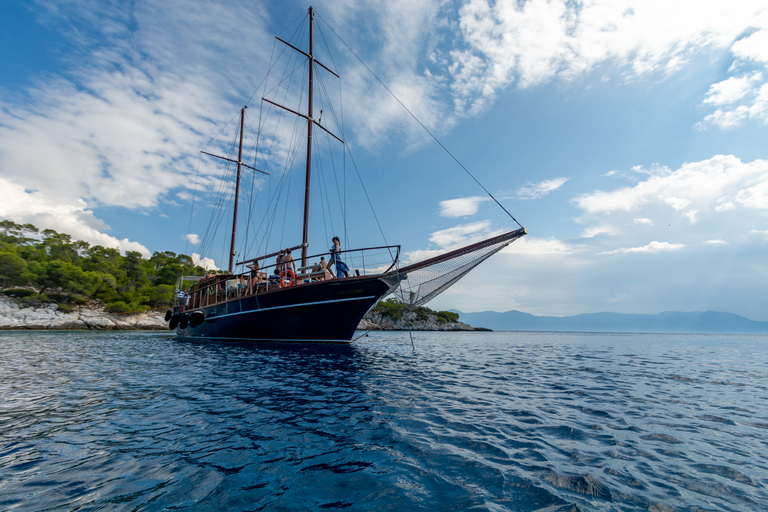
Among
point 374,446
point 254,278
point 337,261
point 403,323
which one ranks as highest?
point 337,261

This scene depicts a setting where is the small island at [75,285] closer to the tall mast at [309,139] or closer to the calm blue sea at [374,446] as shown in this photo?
the tall mast at [309,139]

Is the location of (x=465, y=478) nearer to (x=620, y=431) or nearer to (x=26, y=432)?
(x=620, y=431)

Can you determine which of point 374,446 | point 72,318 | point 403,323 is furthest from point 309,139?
point 403,323

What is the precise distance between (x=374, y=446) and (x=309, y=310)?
42.4 ft

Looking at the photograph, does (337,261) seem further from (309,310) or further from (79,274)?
(79,274)

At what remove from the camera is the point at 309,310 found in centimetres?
1620

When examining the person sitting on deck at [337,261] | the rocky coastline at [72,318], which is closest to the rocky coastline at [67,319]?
the rocky coastline at [72,318]

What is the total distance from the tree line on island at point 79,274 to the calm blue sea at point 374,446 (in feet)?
131

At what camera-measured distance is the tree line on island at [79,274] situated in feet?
164

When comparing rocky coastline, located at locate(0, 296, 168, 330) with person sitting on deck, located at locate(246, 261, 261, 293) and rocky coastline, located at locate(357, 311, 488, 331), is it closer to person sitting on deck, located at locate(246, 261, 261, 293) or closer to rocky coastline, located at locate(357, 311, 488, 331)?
rocky coastline, located at locate(357, 311, 488, 331)

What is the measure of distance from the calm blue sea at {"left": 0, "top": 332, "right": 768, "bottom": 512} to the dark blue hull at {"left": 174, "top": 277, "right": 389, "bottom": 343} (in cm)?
790

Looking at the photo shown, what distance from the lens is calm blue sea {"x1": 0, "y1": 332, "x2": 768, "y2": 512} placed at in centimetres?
268

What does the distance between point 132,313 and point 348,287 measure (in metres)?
57.5

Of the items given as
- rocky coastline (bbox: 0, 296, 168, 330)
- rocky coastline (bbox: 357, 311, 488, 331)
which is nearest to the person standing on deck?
rocky coastline (bbox: 0, 296, 168, 330)
